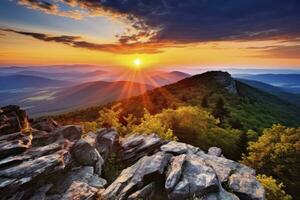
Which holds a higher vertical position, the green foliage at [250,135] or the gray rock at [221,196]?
the gray rock at [221,196]

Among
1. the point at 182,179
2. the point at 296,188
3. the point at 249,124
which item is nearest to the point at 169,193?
the point at 182,179

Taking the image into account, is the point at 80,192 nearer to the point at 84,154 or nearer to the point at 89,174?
the point at 89,174

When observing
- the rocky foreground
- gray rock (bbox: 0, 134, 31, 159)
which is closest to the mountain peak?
the rocky foreground

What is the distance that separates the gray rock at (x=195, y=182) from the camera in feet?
67.2

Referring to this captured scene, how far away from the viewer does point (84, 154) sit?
27.2 meters

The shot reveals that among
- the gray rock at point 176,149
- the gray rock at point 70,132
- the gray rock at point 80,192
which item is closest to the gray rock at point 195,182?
the gray rock at point 176,149

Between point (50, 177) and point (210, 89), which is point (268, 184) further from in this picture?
point (210, 89)

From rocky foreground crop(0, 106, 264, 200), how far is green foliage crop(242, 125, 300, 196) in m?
18.1

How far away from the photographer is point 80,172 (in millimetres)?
25156

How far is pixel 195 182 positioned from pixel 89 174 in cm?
1029

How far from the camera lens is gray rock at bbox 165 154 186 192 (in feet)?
69.4

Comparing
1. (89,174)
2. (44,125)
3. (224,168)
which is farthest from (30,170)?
(224,168)

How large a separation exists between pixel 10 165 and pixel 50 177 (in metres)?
3.57

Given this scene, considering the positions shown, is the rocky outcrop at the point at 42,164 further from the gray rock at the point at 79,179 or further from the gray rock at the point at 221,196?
the gray rock at the point at 221,196
